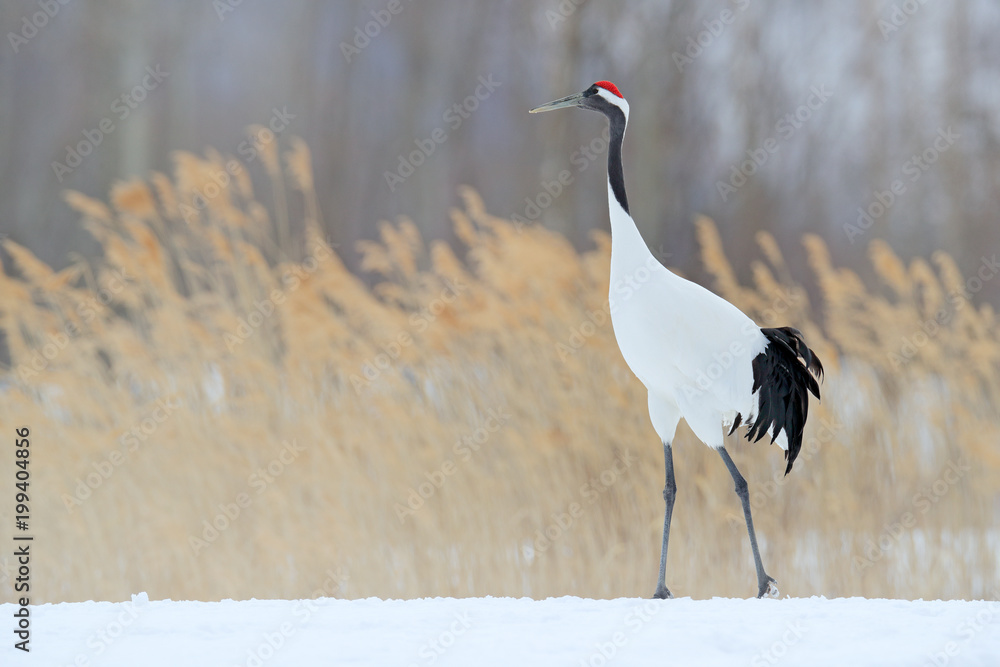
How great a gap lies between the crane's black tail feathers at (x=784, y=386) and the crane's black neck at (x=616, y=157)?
0.54 metres

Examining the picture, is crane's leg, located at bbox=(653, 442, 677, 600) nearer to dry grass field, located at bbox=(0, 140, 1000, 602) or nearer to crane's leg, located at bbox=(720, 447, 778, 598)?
crane's leg, located at bbox=(720, 447, 778, 598)

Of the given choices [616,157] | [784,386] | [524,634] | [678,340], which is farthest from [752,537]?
[616,157]

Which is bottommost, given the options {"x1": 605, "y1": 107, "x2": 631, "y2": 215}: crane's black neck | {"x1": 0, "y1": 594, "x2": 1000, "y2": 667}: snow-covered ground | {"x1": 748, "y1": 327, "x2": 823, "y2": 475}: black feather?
{"x1": 0, "y1": 594, "x2": 1000, "y2": 667}: snow-covered ground

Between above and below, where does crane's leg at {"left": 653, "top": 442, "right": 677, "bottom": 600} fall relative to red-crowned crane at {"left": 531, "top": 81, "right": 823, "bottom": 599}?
below

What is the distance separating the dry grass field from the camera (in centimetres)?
315

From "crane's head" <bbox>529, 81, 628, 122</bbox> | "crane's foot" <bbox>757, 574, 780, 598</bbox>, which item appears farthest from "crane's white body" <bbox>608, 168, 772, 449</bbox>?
"crane's foot" <bbox>757, 574, 780, 598</bbox>

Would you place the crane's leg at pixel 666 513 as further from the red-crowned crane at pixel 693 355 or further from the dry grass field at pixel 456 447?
the dry grass field at pixel 456 447

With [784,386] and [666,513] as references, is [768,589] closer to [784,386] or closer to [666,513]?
[666,513]

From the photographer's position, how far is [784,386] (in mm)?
2414

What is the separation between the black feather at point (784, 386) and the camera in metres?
2.38

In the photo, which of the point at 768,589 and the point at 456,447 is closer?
the point at 768,589

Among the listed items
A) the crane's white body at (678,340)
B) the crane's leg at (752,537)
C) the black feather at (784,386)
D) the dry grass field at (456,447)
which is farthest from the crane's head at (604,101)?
the crane's leg at (752,537)

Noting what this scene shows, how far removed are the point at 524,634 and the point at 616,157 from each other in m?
1.27

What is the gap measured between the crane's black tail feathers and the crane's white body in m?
0.04
